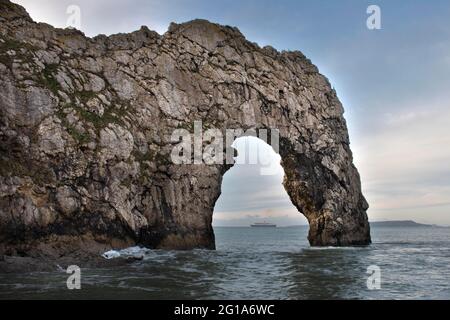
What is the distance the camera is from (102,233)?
41.4 metres

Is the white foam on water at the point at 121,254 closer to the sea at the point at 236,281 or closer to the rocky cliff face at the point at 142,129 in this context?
the sea at the point at 236,281

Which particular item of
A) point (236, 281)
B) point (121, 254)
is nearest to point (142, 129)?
point (121, 254)

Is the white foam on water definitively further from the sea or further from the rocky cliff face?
the rocky cliff face

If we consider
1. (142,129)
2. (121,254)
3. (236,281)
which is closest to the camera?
(236,281)

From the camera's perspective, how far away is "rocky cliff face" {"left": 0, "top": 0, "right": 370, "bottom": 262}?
39.9 metres

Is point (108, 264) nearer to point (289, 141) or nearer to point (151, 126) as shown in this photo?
point (151, 126)

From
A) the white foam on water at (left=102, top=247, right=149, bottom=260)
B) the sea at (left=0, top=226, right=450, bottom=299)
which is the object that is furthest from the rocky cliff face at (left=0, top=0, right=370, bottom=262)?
the sea at (left=0, top=226, right=450, bottom=299)

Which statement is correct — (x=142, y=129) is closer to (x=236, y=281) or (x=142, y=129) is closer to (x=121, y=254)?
(x=121, y=254)

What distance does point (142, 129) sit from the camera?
52.0 metres

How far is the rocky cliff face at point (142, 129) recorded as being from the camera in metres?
39.9

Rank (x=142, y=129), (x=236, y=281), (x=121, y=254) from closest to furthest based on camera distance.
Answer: (x=236, y=281) → (x=121, y=254) → (x=142, y=129)
